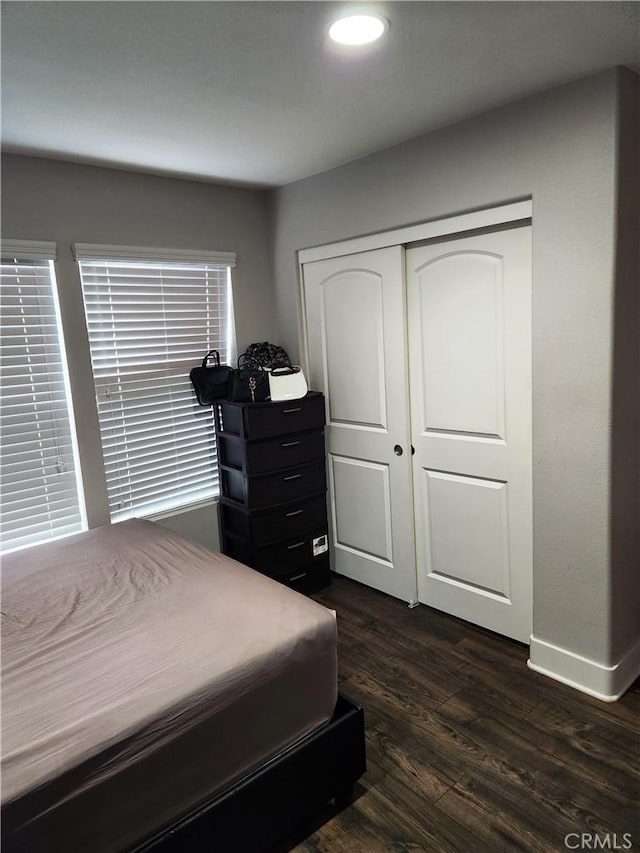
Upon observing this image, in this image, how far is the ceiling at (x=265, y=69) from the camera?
5.10ft

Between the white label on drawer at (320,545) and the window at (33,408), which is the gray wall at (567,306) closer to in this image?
the white label on drawer at (320,545)

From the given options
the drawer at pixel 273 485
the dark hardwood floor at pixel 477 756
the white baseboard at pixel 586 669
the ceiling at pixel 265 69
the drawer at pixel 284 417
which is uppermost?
the ceiling at pixel 265 69

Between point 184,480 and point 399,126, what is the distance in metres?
2.17

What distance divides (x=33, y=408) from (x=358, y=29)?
2.13 meters

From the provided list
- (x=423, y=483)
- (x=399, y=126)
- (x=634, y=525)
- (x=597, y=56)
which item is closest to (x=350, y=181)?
(x=399, y=126)

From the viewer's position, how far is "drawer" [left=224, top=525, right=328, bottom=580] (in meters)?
3.12

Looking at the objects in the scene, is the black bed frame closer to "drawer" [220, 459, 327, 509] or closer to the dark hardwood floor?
the dark hardwood floor

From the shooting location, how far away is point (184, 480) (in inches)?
131

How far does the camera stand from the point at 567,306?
219cm

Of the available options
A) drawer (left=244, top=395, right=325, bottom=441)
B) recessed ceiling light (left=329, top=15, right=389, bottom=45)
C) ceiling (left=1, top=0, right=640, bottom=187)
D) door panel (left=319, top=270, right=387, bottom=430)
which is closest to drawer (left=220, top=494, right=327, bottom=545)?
drawer (left=244, top=395, right=325, bottom=441)

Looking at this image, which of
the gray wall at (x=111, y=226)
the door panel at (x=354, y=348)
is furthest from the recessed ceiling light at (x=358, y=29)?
the gray wall at (x=111, y=226)

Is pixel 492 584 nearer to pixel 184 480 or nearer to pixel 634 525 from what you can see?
pixel 634 525

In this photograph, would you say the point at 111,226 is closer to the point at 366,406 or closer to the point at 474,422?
the point at 366,406

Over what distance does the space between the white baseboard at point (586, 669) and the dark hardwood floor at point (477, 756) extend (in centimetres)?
4
